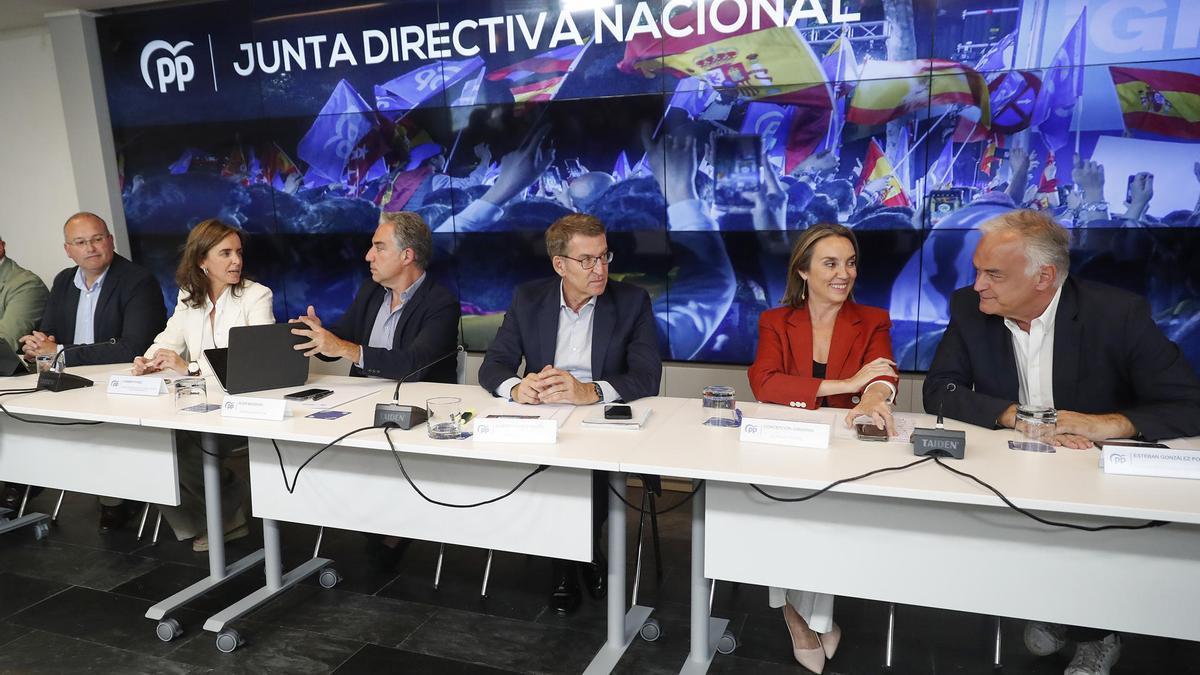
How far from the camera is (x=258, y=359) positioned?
257cm

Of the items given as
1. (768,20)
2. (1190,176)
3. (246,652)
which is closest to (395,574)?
(246,652)

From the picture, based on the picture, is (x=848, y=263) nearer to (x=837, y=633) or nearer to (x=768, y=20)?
(x=837, y=633)

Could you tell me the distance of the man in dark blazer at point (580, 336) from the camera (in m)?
2.57

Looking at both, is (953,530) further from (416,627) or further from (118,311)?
(118,311)

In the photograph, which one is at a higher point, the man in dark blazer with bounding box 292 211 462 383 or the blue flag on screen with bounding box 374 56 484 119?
the blue flag on screen with bounding box 374 56 484 119

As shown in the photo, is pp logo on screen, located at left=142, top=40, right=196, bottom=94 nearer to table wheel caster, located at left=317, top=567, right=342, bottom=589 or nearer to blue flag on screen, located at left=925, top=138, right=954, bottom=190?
table wheel caster, located at left=317, top=567, right=342, bottom=589

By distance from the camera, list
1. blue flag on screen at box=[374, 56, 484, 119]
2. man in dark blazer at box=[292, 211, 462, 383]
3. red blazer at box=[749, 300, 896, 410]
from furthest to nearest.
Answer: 1. blue flag on screen at box=[374, 56, 484, 119]
2. man in dark blazer at box=[292, 211, 462, 383]
3. red blazer at box=[749, 300, 896, 410]

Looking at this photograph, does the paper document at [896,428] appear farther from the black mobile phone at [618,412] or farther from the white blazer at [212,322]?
the white blazer at [212,322]

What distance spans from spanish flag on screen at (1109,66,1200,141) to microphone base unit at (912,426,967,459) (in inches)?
91.0

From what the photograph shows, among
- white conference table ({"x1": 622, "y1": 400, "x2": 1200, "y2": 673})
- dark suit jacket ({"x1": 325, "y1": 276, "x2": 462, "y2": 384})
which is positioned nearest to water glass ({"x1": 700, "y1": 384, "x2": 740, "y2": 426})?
white conference table ({"x1": 622, "y1": 400, "x2": 1200, "y2": 673})

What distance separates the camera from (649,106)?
12.9 ft

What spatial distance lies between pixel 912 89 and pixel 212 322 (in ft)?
10.3

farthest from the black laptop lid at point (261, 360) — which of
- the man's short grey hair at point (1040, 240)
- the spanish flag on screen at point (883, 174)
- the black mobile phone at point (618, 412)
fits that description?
the spanish flag on screen at point (883, 174)

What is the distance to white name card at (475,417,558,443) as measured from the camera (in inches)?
79.7
